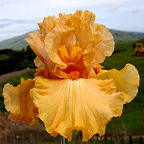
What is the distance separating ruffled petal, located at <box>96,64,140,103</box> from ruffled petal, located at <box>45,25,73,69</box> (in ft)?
1.29

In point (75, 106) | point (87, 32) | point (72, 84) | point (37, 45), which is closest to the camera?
point (75, 106)

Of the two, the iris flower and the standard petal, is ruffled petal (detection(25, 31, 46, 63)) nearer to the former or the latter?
the iris flower

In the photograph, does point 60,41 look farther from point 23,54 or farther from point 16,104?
point 23,54

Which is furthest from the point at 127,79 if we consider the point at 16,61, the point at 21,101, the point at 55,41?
the point at 16,61

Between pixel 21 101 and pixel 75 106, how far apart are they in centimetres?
56

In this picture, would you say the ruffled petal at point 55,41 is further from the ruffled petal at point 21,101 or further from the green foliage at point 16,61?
the green foliage at point 16,61

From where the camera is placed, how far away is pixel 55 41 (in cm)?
154

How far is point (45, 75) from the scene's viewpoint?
1646mm

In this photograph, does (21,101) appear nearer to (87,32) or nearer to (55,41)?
(55,41)

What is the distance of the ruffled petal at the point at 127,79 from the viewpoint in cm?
168

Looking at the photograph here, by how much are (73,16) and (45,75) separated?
521mm

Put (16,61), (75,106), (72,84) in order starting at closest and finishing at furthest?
(75,106) < (72,84) < (16,61)

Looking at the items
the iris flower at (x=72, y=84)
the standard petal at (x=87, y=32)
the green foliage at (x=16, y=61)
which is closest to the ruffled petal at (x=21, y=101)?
the iris flower at (x=72, y=84)

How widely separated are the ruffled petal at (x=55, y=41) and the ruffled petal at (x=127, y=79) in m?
0.39
